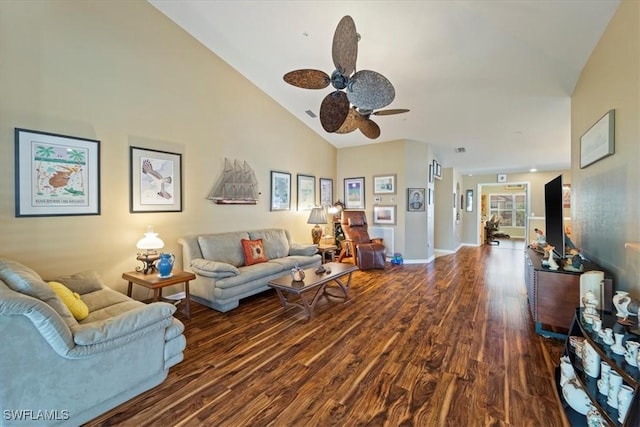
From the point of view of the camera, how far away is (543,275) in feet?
8.82

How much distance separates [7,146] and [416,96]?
192 inches

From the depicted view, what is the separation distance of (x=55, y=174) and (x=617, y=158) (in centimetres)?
517

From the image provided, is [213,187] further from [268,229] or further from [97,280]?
[97,280]

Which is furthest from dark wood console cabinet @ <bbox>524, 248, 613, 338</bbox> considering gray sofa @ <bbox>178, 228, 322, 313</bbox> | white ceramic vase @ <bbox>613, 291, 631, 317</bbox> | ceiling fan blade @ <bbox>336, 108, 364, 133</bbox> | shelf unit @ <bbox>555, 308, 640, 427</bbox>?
gray sofa @ <bbox>178, 228, 322, 313</bbox>

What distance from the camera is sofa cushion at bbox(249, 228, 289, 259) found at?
4559 millimetres

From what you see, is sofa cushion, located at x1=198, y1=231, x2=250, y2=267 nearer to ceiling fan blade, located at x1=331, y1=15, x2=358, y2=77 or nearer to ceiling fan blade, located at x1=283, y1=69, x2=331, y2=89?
ceiling fan blade, located at x1=283, y1=69, x2=331, y2=89

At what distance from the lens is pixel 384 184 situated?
635 centimetres

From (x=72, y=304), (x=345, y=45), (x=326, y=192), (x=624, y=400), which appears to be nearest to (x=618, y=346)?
(x=624, y=400)

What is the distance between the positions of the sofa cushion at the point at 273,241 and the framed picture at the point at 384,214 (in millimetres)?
2515

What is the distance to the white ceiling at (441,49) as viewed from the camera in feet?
8.43

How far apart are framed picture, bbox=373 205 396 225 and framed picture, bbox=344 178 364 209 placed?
40 cm

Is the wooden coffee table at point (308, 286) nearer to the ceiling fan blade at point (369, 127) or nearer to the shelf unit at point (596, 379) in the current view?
the ceiling fan blade at point (369, 127)

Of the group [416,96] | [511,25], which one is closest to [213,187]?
[416,96]

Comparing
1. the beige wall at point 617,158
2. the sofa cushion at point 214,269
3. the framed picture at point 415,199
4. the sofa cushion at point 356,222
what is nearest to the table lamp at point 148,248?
the sofa cushion at point 214,269
